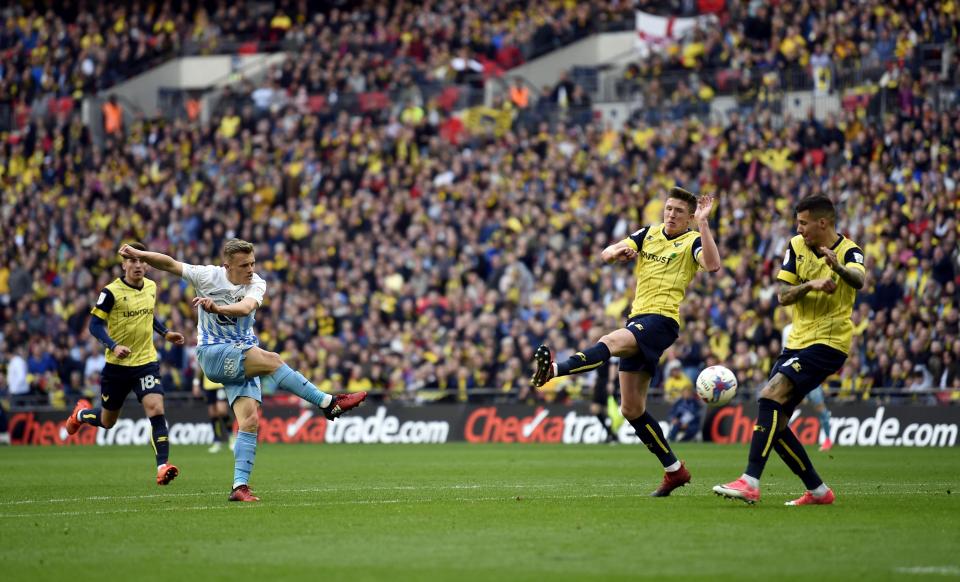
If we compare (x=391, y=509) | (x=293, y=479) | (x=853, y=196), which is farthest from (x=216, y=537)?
(x=853, y=196)

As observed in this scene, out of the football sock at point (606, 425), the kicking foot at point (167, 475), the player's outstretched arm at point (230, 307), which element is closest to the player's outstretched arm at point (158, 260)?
the player's outstretched arm at point (230, 307)

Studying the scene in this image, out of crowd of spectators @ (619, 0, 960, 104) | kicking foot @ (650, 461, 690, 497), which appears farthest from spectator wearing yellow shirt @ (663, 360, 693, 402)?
kicking foot @ (650, 461, 690, 497)

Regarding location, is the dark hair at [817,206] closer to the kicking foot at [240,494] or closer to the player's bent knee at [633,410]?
the player's bent knee at [633,410]

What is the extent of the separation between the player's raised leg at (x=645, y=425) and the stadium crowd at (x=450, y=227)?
13985 mm

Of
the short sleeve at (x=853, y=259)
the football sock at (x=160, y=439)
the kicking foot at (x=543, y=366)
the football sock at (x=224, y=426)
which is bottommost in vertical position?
the football sock at (x=224, y=426)

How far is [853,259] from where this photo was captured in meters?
11.8

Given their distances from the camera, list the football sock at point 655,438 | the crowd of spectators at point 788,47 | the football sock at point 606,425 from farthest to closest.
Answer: the crowd of spectators at point 788,47 → the football sock at point 606,425 → the football sock at point 655,438

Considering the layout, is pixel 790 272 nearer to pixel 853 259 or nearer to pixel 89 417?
pixel 853 259

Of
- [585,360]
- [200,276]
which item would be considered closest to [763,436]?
[585,360]

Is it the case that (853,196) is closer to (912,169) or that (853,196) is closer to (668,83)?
(912,169)

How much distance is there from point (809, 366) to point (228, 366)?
522 cm

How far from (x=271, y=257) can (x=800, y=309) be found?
85.0ft

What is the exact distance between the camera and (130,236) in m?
39.3

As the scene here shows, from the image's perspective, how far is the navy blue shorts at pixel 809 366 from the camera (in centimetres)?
1204
